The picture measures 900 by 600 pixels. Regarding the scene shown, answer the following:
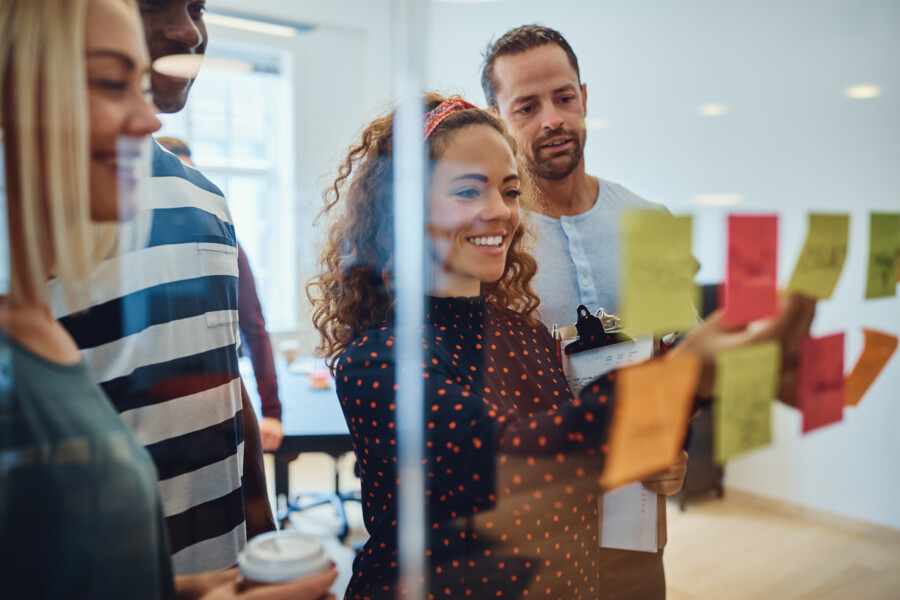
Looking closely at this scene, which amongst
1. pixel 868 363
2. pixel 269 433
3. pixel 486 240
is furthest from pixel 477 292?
pixel 868 363

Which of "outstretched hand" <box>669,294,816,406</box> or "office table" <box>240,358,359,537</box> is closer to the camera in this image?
"outstretched hand" <box>669,294,816,406</box>

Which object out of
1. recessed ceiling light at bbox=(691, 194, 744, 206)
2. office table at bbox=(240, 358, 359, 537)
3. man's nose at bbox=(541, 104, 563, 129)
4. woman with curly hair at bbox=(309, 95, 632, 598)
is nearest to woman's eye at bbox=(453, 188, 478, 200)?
woman with curly hair at bbox=(309, 95, 632, 598)

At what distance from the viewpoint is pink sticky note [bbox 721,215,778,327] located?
71 centimetres

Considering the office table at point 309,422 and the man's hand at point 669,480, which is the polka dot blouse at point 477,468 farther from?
the office table at point 309,422

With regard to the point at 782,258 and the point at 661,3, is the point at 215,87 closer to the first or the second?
the point at 661,3

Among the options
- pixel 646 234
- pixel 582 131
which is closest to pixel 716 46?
pixel 582 131

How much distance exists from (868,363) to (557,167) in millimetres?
560

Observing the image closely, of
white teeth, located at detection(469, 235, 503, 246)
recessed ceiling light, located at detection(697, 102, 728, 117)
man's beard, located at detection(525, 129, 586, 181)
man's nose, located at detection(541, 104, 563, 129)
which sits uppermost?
recessed ceiling light, located at detection(697, 102, 728, 117)

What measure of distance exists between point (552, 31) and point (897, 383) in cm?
75

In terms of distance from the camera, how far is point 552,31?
2.58ft

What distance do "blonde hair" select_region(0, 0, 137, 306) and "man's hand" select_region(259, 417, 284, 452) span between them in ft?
0.96

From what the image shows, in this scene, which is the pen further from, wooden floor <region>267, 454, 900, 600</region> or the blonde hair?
the blonde hair

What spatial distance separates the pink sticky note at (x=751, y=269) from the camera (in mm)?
706

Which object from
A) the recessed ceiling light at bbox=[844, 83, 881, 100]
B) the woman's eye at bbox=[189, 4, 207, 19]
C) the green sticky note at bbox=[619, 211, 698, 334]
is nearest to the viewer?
the woman's eye at bbox=[189, 4, 207, 19]
